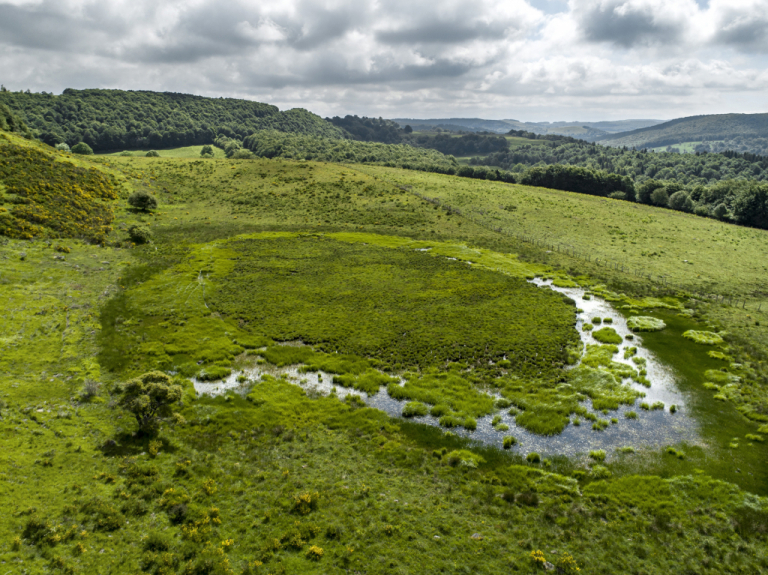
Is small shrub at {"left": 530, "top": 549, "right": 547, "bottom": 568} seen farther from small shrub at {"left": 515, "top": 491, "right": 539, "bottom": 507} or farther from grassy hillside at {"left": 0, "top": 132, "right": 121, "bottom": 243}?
grassy hillside at {"left": 0, "top": 132, "right": 121, "bottom": 243}

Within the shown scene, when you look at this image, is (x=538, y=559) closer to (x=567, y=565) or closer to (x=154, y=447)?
(x=567, y=565)

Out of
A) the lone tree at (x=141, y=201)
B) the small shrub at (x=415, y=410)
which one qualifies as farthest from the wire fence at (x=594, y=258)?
the lone tree at (x=141, y=201)

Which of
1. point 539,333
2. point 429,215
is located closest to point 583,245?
point 429,215

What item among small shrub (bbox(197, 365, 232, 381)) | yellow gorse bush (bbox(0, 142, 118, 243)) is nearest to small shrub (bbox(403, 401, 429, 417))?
small shrub (bbox(197, 365, 232, 381))

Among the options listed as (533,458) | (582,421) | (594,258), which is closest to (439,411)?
(533,458)

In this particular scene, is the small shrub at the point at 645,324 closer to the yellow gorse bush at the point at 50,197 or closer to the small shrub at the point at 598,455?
the small shrub at the point at 598,455

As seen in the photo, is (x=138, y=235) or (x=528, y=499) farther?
(x=138, y=235)

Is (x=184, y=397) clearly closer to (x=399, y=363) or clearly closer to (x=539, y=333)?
(x=399, y=363)
